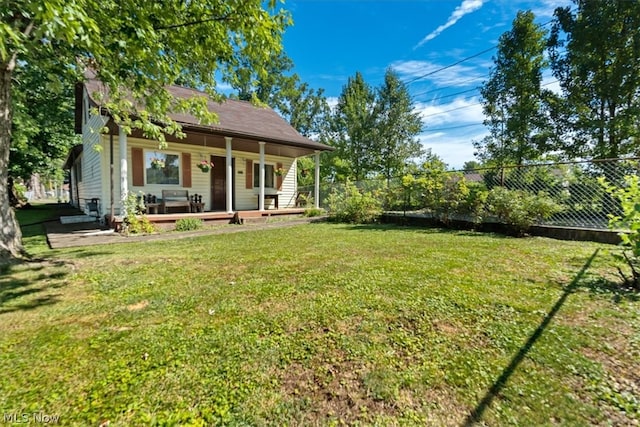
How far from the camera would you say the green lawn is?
5.01ft

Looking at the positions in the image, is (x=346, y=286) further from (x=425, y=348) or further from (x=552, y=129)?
(x=552, y=129)

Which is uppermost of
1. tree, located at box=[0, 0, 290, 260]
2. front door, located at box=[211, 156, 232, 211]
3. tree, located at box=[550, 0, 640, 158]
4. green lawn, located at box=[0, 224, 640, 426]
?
tree, located at box=[550, 0, 640, 158]

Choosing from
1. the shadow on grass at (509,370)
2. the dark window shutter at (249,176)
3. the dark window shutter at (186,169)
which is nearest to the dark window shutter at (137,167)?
the dark window shutter at (186,169)

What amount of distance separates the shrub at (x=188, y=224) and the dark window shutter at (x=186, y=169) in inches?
102

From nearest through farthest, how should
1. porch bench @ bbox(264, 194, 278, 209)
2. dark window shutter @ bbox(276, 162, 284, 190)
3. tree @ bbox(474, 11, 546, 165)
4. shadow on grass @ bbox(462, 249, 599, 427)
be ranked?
shadow on grass @ bbox(462, 249, 599, 427) → porch bench @ bbox(264, 194, 278, 209) → dark window shutter @ bbox(276, 162, 284, 190) → tree @ bbox(474, 11, 546, 165)

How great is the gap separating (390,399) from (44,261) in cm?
546

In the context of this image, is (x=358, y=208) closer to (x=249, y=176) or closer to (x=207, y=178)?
(x=249, y=176)

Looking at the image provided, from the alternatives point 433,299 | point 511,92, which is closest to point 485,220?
point 433,299

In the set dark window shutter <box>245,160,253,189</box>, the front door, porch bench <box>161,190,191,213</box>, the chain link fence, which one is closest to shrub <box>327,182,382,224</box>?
the chain link fence

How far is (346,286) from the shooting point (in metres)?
3.27

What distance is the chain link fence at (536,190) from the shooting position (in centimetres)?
573

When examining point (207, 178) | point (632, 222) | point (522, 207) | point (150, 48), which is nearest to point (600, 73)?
point (522, 207)

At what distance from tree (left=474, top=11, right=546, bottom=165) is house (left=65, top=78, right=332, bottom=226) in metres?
10.6

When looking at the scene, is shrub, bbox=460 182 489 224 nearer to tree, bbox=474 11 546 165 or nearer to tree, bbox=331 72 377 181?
tree, bbox=474 11 546 165
